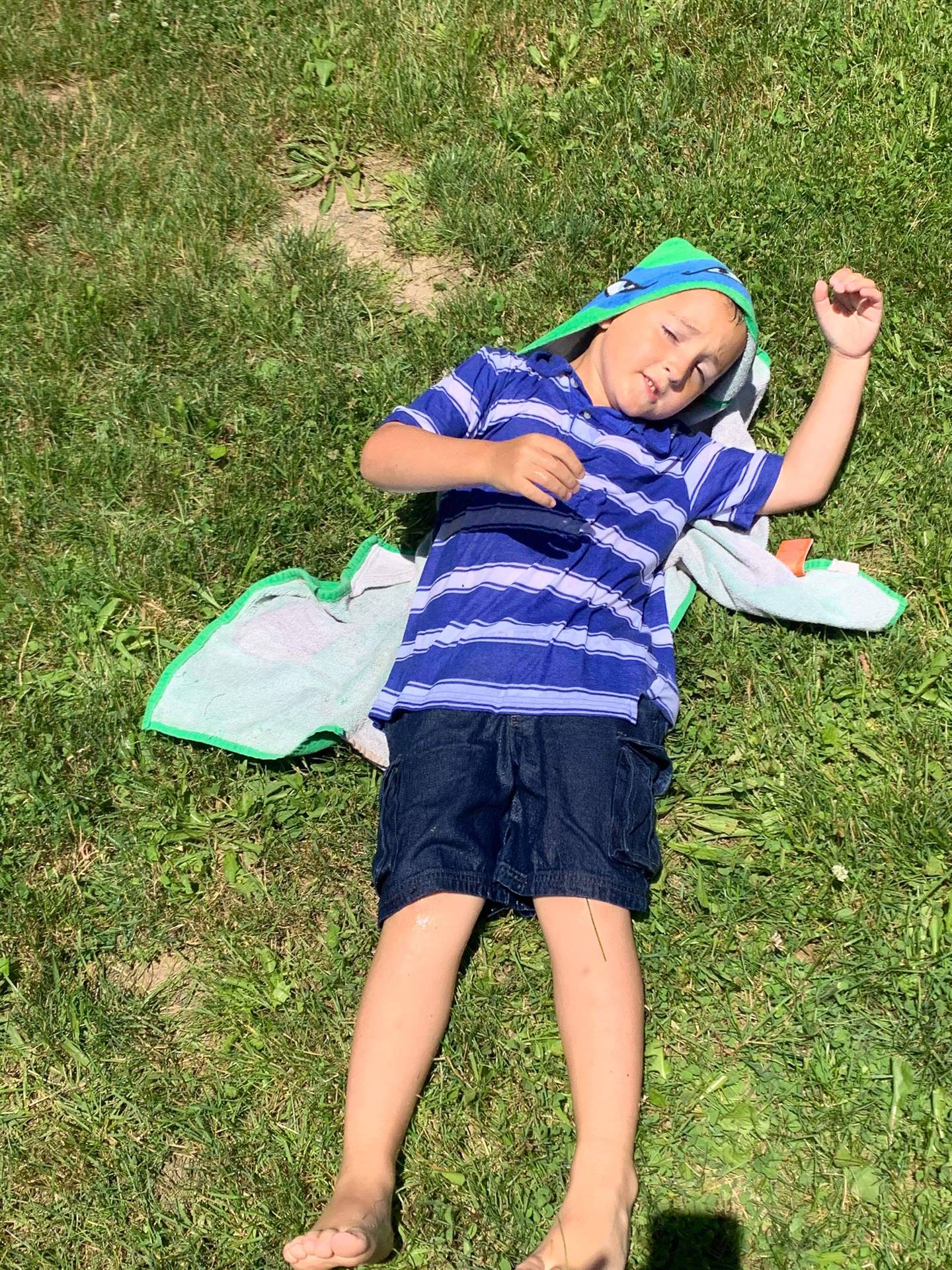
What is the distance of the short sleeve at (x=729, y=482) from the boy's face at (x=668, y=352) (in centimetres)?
21

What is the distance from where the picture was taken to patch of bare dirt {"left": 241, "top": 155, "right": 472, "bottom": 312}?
4.21 m

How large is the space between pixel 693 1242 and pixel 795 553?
1.92m

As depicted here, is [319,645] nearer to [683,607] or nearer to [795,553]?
[683,607]

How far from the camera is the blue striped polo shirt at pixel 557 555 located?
118 inches

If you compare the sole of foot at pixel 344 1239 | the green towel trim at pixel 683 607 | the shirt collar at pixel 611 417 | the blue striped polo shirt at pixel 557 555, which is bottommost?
the sole of foot at pixel 344 1239

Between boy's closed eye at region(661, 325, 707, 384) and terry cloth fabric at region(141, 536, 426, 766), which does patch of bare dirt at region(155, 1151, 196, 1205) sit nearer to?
terry cloth fabric at region(141, 536, 426, 766)

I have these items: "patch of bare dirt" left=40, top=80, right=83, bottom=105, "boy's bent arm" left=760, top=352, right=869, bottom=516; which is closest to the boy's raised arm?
"boy's bent arm" left=760, top=352, right=869, bottom=516

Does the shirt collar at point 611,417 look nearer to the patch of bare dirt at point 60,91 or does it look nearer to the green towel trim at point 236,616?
the green towel trim at point 236,616

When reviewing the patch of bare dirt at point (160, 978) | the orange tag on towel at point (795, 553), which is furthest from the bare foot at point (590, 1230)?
the orange tag on towel at point (795, 553)

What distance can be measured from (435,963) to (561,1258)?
689 mm

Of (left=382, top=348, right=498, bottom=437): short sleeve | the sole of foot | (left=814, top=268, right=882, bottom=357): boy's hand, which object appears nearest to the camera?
the sole of foot

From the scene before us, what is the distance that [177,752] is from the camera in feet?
10.8

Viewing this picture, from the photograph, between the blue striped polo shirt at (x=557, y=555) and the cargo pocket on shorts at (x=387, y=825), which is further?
the blue striped polo shirt at (x=557, y=555)

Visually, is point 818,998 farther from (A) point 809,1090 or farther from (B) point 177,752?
(B) point 177,752
